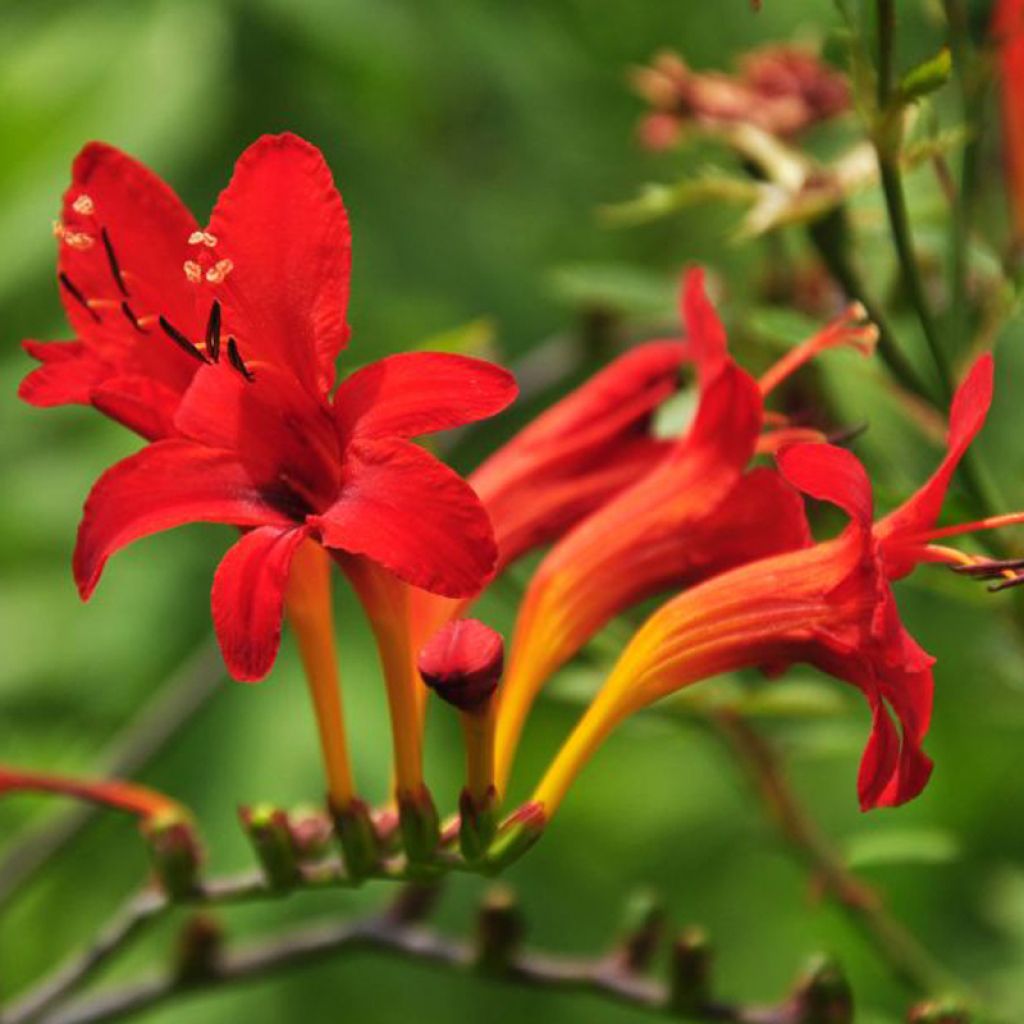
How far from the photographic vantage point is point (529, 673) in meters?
1.38

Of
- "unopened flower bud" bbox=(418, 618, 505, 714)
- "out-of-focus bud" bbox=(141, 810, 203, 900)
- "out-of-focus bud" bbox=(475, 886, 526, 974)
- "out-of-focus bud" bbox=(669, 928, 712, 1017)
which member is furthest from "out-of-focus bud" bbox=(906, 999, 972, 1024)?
"out-of-focus bud" bbox=(141, 810, 203, 900)

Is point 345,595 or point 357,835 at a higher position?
point 357,835

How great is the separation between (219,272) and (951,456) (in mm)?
471

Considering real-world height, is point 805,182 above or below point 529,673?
above

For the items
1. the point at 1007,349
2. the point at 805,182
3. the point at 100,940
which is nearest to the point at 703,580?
the point at 805,182

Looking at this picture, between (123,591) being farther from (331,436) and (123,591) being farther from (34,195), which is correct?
(331,436)

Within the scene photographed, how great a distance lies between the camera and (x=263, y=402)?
127 cm

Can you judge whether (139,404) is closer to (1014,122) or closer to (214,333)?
(214,333)

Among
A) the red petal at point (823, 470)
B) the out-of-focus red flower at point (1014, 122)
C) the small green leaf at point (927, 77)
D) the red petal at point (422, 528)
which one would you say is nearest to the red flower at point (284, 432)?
the red petal at point (422, 528)

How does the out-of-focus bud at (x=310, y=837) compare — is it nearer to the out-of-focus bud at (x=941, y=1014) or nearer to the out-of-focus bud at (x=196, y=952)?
the out-of-focus bud at (x=196, y=952)

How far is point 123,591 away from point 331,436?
186 centimetres

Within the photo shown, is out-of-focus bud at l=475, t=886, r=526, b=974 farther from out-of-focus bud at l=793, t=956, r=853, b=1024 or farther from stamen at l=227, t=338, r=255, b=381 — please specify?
stamen at l=227, t=338, r=255, b=381

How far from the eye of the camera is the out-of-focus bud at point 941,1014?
1.39 meters

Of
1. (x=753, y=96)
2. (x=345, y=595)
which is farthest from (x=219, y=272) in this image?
(x=345, y=595)
